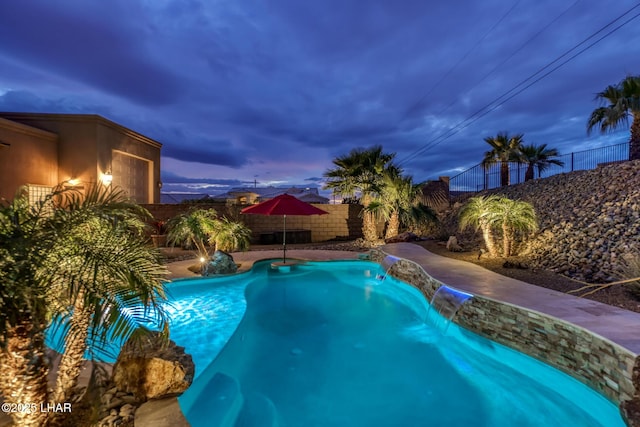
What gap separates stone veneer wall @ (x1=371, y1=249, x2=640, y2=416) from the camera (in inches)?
122

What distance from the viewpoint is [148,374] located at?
2654mm

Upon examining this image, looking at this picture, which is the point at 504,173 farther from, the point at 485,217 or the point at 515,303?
the point at 515,303

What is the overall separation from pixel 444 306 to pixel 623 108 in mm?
13460

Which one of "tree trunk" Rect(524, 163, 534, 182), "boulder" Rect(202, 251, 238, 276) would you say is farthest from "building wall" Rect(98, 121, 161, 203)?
"tree trunk" Rect(524, 163, 534, 182)

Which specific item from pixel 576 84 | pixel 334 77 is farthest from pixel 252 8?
pixel 576 84

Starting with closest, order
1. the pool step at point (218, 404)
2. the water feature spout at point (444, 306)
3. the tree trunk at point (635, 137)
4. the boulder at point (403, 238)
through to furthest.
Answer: the pool step at point (218, 404) → the water feature spout at point (444, 306) → the tree trunk at point (635, 137) → the boulder at point (403, 238)

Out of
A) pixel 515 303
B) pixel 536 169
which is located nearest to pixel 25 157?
pixel 515 303

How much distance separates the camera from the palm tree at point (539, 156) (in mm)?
18078

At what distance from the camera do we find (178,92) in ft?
70.2

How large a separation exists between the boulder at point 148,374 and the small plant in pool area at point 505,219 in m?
8.13

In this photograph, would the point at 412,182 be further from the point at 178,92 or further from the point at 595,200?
the point at 178,92

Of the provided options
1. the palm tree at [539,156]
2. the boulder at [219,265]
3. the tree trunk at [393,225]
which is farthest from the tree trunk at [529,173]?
the boulder at [219,265]

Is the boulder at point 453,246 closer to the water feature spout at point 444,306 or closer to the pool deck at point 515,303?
the pool deck at point 515,303

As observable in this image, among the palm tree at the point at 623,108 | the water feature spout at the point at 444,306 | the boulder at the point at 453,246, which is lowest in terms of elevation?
the water feature spout at the point at 444,306
